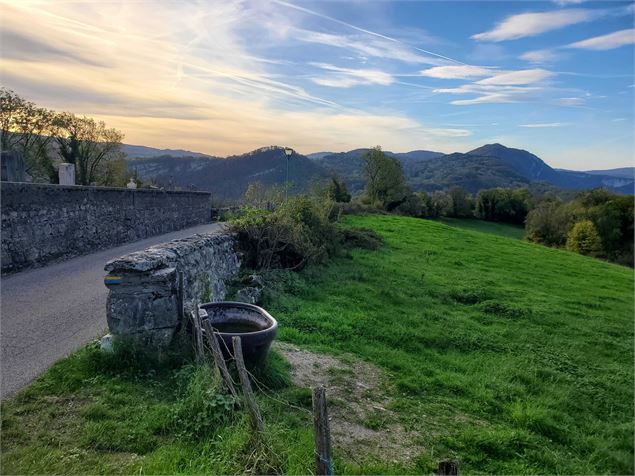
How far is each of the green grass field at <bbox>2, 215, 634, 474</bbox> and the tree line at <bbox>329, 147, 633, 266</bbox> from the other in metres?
25.1

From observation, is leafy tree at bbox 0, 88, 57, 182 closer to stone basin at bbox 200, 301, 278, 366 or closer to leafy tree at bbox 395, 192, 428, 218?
stone basin at bbox 200, 301, 278, 366

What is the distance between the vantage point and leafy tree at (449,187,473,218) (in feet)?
164

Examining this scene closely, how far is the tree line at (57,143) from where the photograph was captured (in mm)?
21234

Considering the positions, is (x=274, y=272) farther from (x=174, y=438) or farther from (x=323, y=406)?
(x=323, y=406)

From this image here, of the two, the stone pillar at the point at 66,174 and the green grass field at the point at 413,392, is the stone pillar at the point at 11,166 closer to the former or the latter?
the stone pillar at the point at 66,174

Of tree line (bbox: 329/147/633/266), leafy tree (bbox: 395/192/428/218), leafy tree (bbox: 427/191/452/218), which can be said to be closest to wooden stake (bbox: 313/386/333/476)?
tree line (bbox: 329/147/633/266)

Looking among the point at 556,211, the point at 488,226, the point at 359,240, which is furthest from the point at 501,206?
the point at 359,240

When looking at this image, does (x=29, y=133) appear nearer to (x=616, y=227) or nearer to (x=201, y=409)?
(x=201, y=409)

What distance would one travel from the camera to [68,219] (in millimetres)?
11195

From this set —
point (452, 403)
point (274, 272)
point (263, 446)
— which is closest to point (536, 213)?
point (274, 272)

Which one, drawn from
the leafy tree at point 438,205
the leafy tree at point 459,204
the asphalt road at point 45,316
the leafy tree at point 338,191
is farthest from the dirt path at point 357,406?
the leafy tree at point 459,204

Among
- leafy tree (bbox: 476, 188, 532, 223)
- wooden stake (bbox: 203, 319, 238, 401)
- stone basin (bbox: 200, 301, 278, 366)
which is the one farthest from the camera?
leafy tree (bbox: 476, 188, 532, 223)

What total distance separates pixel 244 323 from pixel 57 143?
80.6 ft

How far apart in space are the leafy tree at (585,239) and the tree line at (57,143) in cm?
3943
